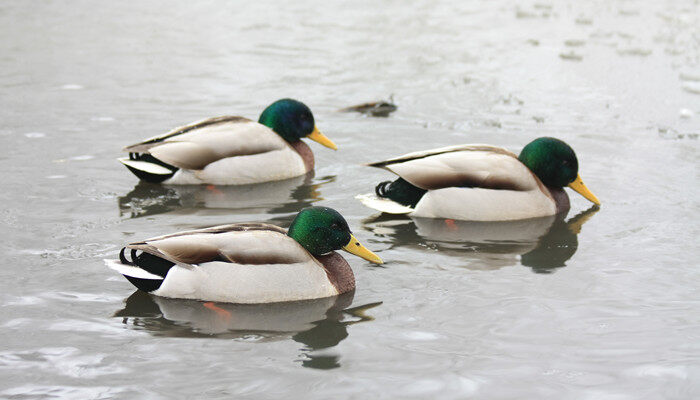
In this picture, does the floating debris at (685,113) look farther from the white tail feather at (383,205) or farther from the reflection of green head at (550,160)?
the white tail feather at (383,205)

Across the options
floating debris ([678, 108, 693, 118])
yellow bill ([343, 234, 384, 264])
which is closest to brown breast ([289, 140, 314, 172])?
yellow bill ([343, 234, 384, 264])

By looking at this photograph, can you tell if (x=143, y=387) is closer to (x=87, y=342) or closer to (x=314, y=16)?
(x=87, y=342)

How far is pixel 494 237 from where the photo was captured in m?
7.77

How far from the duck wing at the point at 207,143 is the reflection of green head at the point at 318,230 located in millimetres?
2873

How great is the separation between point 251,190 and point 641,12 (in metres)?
11.2

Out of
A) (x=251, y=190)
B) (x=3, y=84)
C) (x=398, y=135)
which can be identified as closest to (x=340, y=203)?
(x=251, y=190)

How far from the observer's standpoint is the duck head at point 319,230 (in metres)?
6.21

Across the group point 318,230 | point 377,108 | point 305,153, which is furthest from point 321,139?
point 318,230

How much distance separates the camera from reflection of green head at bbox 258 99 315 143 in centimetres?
959

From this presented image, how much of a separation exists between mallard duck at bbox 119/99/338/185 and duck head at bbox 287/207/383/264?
2.87m

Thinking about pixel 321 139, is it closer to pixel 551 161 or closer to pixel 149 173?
pixel 149 173

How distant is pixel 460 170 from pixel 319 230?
2208 mm

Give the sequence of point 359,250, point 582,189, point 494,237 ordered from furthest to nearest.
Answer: point 582,189
point 494,237
point 359,250

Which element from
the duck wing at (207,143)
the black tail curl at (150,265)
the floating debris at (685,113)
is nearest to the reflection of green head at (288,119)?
the duck wing at (207,143)
